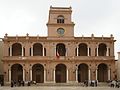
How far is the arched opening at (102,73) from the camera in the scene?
3346 inches

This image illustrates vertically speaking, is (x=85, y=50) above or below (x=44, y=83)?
above

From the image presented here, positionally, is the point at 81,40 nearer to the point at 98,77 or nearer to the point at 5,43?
the point at 98,77

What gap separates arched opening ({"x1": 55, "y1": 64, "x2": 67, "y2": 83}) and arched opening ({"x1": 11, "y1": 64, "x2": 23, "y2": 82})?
24.4 ft

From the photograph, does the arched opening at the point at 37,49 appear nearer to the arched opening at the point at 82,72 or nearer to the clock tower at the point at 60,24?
the clock tower at the point at 60,24

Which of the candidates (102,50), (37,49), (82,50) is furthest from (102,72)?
(37,49)

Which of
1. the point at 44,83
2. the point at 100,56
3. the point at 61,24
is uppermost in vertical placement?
the point at 61,24

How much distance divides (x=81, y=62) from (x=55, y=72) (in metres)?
5.82

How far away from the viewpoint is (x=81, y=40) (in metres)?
83.2

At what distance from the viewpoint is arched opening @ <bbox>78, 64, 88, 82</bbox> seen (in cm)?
8481

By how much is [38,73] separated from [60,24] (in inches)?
442

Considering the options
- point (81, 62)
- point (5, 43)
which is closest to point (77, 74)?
point (81, 62)

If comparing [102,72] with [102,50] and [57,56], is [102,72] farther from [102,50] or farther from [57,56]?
[57,56]

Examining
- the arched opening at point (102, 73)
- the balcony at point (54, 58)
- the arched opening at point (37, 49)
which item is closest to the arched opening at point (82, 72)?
the balcony at point (54, 58)

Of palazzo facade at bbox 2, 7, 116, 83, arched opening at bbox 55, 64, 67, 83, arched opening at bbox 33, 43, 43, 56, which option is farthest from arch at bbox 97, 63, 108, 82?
arched opening at bbox 33, 43, 43, 56
